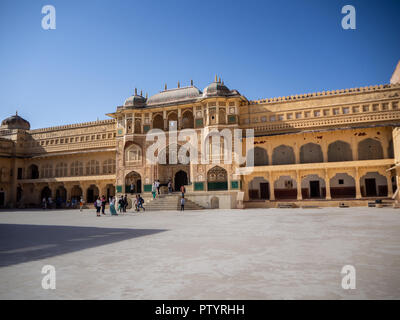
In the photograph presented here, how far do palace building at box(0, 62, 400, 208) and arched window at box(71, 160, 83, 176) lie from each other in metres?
1.61

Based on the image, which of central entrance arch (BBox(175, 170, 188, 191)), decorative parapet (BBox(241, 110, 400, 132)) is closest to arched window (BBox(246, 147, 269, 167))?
decorative parapet (BBox(241, 110, 400, 132))

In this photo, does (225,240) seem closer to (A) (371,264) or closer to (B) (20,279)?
(A) (371,264)

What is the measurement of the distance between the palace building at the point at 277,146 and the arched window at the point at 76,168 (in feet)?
5.29

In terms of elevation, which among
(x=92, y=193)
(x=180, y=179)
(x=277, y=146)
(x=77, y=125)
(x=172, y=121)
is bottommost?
(x=92, y=193)

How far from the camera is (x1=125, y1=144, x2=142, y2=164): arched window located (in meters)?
27.9

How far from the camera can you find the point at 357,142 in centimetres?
2358

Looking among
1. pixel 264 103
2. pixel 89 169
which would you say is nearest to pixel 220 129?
pixel 264 103

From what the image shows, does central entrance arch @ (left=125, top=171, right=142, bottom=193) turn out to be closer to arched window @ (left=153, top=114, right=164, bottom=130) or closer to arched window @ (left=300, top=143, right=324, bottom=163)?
arched window @ (left=153, top=114, right=164, bottom=130)

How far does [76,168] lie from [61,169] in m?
2.13

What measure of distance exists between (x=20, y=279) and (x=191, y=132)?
75.1ft

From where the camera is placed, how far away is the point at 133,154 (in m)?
28.1

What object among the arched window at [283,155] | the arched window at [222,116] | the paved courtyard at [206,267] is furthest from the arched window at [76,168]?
the paved courtyard at [206,267]

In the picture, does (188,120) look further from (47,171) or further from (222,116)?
(47,171)

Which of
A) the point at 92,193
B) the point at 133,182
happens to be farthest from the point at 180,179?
the point at 92,193
